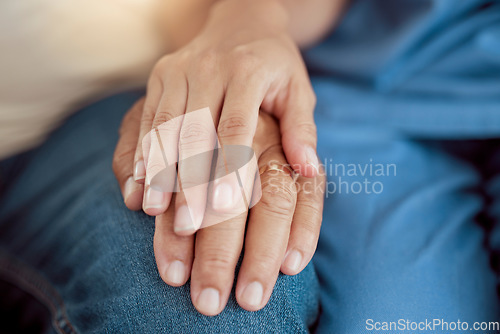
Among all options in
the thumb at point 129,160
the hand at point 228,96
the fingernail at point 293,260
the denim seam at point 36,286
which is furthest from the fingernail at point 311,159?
the denim seam at point 36,286

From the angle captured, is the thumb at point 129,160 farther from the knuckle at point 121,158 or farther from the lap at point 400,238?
the lap at point 400,238

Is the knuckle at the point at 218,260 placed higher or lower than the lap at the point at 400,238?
higher

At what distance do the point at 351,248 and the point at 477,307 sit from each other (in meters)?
0.18

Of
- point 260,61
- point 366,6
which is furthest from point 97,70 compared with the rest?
point 366,6

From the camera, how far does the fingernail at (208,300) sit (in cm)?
41

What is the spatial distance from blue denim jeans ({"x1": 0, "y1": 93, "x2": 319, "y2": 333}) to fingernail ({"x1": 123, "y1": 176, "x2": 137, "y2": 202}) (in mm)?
28

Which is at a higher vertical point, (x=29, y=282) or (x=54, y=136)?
(x=54, y=136)

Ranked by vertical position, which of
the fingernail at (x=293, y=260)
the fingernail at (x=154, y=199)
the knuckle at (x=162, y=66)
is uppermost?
the knuckle at (x=162, y=66)

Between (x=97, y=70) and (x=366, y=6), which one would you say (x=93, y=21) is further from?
(x=366, y=6)

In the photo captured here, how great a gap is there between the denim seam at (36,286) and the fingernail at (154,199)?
0.22m

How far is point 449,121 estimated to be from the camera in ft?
2.00

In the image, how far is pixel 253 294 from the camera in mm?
417

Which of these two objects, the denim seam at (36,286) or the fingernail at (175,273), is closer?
the fingernail at (175,273)

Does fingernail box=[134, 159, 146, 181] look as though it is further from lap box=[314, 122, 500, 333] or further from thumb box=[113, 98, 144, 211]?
lap box=[314, 122, 500, 333]
